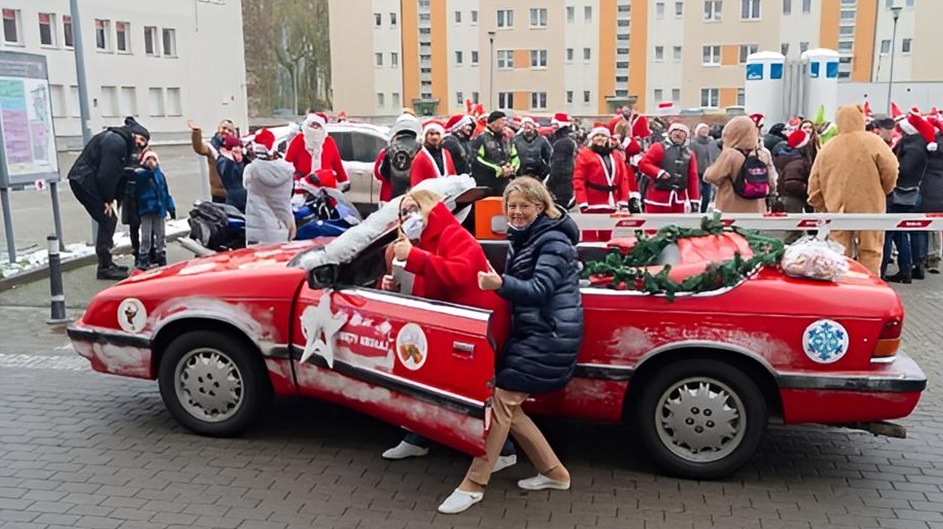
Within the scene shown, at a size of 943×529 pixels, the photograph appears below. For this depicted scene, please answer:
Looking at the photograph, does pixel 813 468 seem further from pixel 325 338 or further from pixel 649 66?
pixel 649 66

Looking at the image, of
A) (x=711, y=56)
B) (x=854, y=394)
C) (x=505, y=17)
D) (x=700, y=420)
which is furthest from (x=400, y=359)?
(x=505, y=17)

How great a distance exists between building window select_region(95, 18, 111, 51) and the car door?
5124cm

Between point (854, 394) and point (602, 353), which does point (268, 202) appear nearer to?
point (602, 353)

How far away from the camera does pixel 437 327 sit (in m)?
4.70

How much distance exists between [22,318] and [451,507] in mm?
6401

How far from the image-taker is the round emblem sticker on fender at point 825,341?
4.82 m

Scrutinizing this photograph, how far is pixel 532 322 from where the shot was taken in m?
4.71

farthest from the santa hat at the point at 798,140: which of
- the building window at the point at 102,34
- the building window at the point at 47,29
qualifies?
the building window at the point at 102,34

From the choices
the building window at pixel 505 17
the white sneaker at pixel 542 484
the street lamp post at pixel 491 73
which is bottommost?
the white sneaker at pixel 542 484

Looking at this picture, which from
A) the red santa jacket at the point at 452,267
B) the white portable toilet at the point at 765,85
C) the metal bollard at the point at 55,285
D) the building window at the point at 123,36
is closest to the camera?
the red santa jacket at the point at 452,267

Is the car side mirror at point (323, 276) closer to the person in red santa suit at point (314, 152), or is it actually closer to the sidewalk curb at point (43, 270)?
the person in red santa suit at point (314, 152)

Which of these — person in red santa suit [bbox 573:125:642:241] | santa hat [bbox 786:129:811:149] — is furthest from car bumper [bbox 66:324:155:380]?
santa hat [bbox 786:129:811:149]

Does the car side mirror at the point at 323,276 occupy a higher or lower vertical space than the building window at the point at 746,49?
lower

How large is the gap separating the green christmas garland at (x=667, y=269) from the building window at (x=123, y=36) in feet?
173
